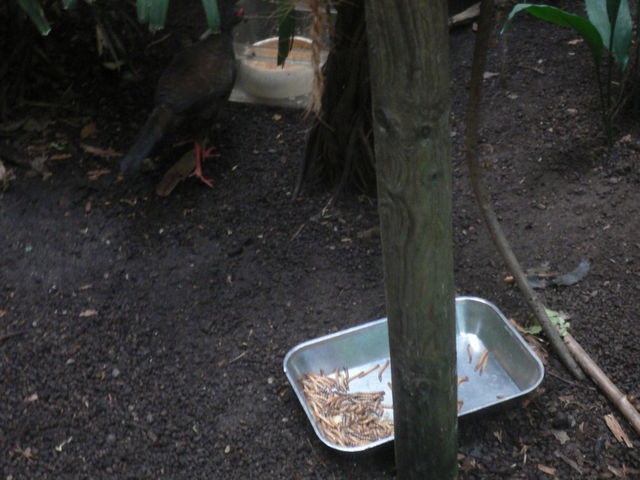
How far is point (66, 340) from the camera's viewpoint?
266 cm

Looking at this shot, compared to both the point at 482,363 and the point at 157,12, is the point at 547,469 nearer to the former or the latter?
the point at 482,363

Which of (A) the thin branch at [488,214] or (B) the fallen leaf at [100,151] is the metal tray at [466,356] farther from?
(B) the fallen leaf at [100,151]

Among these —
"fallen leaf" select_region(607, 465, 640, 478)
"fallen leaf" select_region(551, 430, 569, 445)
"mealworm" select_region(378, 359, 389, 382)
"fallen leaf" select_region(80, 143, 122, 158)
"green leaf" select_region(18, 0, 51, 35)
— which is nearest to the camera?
"fallen leaf" select_region(607, 465, 640, 478)

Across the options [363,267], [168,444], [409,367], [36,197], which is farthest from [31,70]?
[409,367]

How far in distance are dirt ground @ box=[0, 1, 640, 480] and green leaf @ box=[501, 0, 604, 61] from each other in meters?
0.67

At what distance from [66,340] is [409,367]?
1463 mm

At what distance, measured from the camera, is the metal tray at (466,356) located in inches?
93.0

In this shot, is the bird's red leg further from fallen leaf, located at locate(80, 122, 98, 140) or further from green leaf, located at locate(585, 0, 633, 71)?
green leaf, located at locate(585, 0, 633, 71)

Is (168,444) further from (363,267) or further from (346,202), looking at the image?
(346,202)

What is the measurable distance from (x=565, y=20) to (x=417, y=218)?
116cm

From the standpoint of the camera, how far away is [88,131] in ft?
12.6

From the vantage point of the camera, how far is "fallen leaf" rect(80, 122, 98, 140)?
3815 millimetres

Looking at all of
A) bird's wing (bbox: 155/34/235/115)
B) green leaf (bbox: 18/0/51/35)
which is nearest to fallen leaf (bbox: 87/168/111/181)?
bird's wing (bbox: 155/34/235/115)

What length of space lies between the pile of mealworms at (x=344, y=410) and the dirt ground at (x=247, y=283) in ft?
0.20
